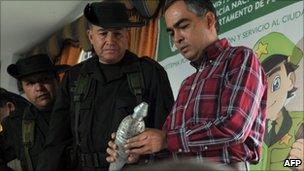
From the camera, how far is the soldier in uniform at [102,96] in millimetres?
1259

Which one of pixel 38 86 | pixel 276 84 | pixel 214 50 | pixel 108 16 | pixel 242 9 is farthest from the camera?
pixel 242 9

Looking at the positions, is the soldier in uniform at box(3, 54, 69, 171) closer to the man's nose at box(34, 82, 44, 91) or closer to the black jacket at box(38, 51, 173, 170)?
the man's nose at box(34, 82, 44, 91)

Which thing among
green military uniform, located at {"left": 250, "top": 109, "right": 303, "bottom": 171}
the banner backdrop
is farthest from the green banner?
green military uniform, located at {"left": 250, "top": 109, "right": 303, "bottom": 171}

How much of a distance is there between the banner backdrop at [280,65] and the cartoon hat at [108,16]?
0.79 m

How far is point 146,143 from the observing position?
3.35ft

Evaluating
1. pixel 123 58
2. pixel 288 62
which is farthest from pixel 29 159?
pixel 288 62

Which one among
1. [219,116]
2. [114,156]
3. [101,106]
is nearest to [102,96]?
[101,106]

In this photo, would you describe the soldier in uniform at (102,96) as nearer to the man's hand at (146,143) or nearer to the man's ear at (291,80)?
the man's hand at (146,143)

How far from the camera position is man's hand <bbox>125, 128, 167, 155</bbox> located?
3.34ft

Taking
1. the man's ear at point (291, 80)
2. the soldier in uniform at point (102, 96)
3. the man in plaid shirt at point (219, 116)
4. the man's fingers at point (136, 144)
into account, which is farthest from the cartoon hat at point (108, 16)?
the man's ear at point (291, 80)

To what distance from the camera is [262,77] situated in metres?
1.06

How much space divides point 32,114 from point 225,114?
0.93m

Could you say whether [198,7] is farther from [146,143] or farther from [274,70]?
[274,70]

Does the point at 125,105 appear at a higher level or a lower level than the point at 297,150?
higher
